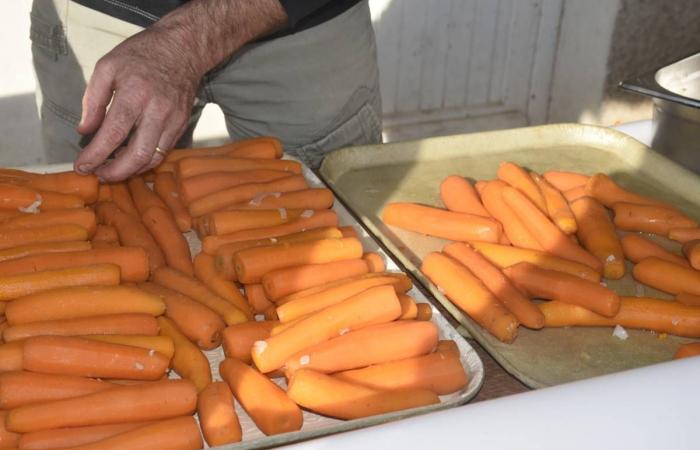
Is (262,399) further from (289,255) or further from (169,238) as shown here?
(169,238)

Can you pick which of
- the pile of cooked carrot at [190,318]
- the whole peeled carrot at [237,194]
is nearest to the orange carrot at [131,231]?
the pile of cooked carrot at [190,318]

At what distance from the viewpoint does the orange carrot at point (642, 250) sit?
1.79 m

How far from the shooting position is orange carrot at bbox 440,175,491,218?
1.92m

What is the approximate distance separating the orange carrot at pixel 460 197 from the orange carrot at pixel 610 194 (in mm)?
262

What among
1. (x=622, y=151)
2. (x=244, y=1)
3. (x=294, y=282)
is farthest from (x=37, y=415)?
(x=622, y=151)

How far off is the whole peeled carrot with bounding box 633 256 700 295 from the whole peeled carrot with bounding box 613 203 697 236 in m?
0.17

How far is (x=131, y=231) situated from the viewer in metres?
1.72

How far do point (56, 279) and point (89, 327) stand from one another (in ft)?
0.42

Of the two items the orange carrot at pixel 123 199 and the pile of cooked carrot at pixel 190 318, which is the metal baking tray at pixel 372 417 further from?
the orange carrot at pixel 123 199

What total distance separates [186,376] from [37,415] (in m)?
0.23

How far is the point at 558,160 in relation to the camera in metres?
2.24

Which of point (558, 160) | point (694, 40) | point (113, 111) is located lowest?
point (694, 40)

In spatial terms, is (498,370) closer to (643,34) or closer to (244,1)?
(244,1)

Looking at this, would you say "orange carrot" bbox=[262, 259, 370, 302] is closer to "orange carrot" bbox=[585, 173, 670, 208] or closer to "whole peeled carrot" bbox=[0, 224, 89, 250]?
"whole peeled carrot" bbox=[0, 224, 89, 250]
